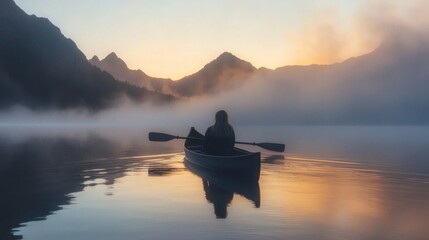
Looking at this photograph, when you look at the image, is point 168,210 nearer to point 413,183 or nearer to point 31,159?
point 413,183

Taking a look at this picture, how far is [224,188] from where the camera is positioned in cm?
2419

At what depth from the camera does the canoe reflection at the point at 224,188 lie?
19703 mm

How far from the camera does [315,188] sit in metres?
24.6

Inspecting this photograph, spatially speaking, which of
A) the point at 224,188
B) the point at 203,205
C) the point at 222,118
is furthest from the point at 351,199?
the point at 222,118

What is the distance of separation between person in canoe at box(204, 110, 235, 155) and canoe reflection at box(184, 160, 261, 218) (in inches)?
61.1

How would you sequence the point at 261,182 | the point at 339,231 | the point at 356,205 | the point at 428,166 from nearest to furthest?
the point at 339,231
the point at 356,205
the point at 261,182
the point at 428,166

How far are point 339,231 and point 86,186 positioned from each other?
13803 millimetres

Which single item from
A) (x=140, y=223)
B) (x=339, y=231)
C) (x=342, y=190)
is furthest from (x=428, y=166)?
(x=140, y=223)

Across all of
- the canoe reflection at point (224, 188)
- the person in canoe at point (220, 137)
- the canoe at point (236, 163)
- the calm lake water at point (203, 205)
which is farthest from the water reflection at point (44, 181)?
the person in canoe at point (220, 137)

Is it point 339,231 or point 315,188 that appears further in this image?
point 315,188

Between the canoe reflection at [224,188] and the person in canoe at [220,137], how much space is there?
1.55 meters

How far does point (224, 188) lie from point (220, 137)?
6.42m

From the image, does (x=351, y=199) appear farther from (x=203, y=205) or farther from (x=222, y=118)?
(x=222, y=118)

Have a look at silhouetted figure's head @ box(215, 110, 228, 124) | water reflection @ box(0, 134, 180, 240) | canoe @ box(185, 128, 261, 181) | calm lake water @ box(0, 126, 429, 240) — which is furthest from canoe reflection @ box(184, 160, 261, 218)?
water reflection @ box(0, 134, 180, 240)
